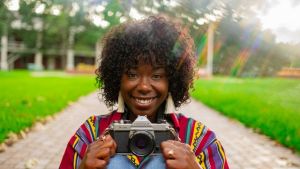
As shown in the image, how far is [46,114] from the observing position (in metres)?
7.73

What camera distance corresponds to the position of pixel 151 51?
96.5 inches

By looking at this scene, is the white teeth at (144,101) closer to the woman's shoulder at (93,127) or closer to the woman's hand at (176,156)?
the woman's shoulder at (93,127)

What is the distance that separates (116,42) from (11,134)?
3.32 metres

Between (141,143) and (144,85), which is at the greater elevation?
(144,85)

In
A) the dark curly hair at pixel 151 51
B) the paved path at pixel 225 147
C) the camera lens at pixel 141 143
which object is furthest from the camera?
the paved path at pixel 225 147

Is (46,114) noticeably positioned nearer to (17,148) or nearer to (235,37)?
(17,148)

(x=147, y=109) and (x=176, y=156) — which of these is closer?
(x=176, y=156)

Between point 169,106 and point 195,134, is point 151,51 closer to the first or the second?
point 169,106

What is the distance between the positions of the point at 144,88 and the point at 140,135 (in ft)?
1.28

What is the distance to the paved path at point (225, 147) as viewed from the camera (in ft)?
15.0

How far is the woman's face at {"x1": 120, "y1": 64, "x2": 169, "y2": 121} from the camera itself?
2406 mm

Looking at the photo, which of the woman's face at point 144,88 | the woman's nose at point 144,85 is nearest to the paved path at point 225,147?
the woman's face at point 144,88

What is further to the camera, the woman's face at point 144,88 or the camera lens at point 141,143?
the woman's face at point 144,88

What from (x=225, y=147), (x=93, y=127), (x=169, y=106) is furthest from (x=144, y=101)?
(x=225, y=147)
